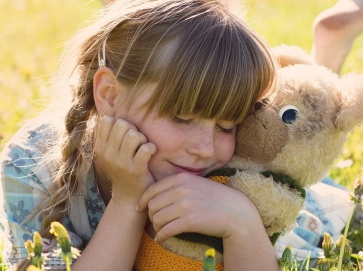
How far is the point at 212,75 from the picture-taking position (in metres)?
1.94

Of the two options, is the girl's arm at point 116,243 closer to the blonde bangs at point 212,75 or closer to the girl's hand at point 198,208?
the girl's hand at point 198,208

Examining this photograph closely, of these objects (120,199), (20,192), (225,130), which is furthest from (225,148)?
(20,192)

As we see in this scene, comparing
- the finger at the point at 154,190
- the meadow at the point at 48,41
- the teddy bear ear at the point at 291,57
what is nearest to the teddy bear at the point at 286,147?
the finger at the point at 154,190

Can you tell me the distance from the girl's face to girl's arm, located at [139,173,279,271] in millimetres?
60

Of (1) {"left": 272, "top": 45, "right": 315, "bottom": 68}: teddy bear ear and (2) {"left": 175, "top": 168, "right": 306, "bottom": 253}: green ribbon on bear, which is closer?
(2) {"left": 175, "top": 168, "right": 306, "bottom": 253}: green ribbon on bear

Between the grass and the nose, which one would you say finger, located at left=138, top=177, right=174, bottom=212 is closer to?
the nose

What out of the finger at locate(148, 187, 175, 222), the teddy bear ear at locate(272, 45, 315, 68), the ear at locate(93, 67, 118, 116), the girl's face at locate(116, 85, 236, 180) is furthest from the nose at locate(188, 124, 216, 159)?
the teddy bear ear at locate(272, 45, 315, 68)

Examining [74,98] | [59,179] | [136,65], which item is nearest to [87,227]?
[59,179]

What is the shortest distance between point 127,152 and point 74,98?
37cm

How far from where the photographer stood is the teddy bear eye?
1949 millimetres

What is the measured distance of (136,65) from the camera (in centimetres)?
202

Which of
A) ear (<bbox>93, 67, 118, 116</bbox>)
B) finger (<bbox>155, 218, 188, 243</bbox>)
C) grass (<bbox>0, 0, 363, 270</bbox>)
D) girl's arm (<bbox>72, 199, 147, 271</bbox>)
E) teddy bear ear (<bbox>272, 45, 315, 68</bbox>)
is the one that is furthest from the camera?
grass (<bbox>0, 0, 363, 270</bbox>)

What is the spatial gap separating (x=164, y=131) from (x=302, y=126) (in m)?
0.34

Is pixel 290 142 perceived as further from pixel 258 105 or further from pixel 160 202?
pixel 160 202
